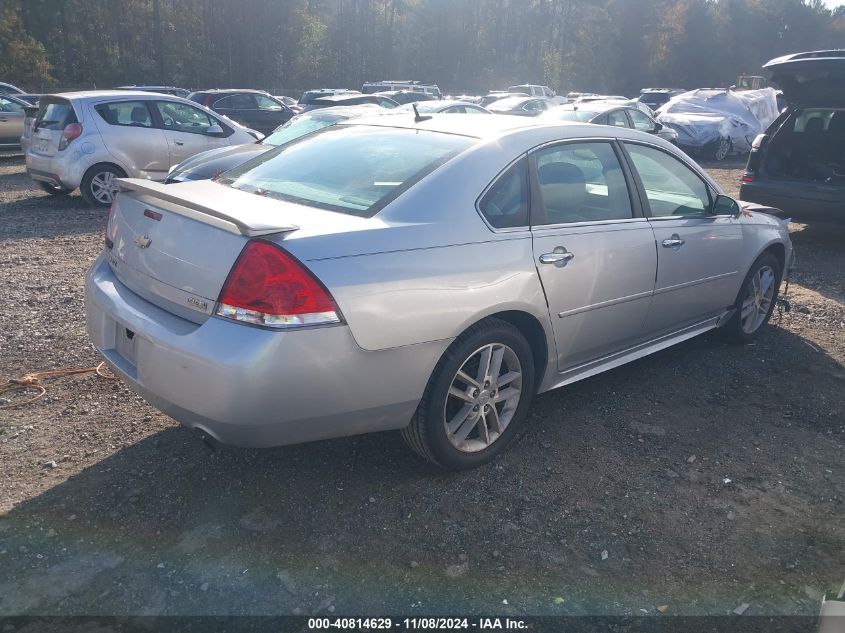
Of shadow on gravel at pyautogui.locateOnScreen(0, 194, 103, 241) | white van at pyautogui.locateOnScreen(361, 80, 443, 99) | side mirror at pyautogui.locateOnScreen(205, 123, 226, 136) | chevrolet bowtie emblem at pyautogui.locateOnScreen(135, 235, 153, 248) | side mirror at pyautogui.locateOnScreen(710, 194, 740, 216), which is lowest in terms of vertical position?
shadow on gravel at pyautogui.locateOnScreen(0, 194, 103, 241)

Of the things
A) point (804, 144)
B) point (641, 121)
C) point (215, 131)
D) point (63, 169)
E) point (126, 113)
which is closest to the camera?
point (804, 144)

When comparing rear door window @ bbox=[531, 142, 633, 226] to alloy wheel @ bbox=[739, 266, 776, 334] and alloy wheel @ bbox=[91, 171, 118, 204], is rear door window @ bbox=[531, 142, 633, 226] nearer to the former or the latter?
alloy wheel @ bbox=[739, 266, 776, 334]

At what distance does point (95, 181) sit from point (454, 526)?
8.77 metres

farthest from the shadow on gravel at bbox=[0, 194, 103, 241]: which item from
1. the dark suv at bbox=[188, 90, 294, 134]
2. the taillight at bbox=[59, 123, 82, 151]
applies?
the dark suv at bbox=[188, 90, 294, 134]

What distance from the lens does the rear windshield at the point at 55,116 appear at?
997cm

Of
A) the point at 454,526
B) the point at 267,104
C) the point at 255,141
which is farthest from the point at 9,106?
the point at 454,526

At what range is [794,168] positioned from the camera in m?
9.41

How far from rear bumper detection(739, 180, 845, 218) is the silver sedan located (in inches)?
A: 179

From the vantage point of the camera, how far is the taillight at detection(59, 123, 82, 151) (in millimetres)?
9797

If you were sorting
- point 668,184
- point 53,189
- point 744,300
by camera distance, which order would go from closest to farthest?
1. point 668,184
2. point 744,300
3. point 53,189

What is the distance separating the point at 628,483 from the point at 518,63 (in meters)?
64.6

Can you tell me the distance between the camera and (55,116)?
33.2ft

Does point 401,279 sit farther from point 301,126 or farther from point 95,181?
point 95,181

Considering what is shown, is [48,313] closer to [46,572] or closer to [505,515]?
[46,572]
